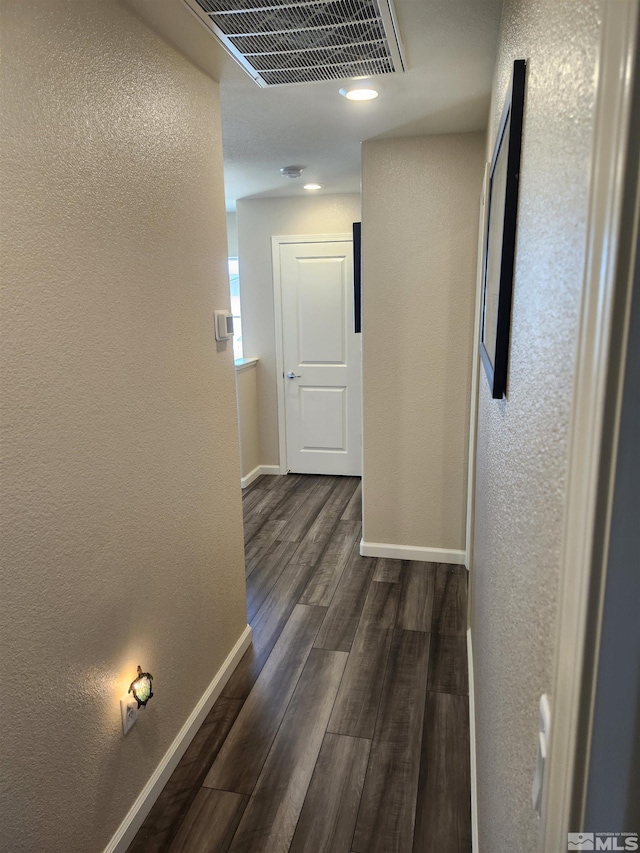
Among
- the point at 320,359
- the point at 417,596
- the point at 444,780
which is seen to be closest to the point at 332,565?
the point at 417,596

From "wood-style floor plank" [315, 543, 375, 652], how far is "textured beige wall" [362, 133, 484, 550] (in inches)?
8.6

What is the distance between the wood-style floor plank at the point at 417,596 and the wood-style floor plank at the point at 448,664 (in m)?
0.14

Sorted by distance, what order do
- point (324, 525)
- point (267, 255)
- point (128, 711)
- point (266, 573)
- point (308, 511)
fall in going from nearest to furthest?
point (128, 711), point (266, 573), point (324, 525), point (308, 511), point (267, 255)

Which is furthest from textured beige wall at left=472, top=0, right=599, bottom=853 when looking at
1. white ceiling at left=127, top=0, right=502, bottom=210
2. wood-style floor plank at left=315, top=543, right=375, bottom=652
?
wood-style floor plank at left=315, top=543, right=375, bottom=652

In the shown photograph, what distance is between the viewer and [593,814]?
0.52 m

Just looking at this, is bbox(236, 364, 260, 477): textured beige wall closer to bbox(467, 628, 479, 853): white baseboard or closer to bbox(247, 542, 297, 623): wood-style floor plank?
bbox(247, 542, 297, 623): wood-style floor plank

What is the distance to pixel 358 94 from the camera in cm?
240

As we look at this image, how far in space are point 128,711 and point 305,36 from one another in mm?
2140

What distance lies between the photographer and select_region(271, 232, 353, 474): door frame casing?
490 centimetres

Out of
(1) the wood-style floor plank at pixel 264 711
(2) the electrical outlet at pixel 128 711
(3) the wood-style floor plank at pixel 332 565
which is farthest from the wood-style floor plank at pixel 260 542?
(2) the electrical outlet at pixel 128 711

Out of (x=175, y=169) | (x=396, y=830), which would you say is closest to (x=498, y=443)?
(x=396, y=830)

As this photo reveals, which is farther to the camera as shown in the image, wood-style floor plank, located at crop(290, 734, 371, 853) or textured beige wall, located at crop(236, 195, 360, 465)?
textured beige wall, located at crop(236, 195, 360, 465)

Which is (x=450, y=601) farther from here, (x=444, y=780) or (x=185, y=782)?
(x=185, y=782)

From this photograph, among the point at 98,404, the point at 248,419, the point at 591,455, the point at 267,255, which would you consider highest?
the point at 267,255
